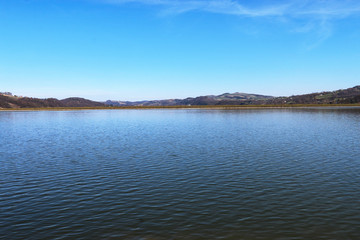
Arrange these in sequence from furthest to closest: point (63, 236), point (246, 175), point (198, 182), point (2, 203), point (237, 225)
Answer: point (246, 175) < point (198, 182) < point (2, 203) < point (237, 225) < point (63, 236)

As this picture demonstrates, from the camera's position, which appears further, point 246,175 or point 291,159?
point 291,159

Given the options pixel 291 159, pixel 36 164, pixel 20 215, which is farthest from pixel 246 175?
pixel 36 164

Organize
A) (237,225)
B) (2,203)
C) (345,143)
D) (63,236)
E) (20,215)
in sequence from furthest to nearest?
1. (345,143)
2. (2,203)
3. (20,215)
4. (237,225)
5. (63,236)

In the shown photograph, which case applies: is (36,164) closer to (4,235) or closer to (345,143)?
(4,235)

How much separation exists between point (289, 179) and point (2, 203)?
2327 centimetres

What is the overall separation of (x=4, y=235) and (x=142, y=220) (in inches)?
292

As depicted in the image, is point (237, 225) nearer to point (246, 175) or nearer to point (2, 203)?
point (246, 175)

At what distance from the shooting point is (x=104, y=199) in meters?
19.6

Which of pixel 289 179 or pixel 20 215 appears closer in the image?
pixel 20 215

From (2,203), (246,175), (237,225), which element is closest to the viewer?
(237,225)

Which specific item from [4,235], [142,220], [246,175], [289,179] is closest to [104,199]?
[142,220]

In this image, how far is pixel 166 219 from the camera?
16.1m

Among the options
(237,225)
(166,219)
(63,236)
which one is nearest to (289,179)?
(237,225)

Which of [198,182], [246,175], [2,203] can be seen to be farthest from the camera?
[246,175]
